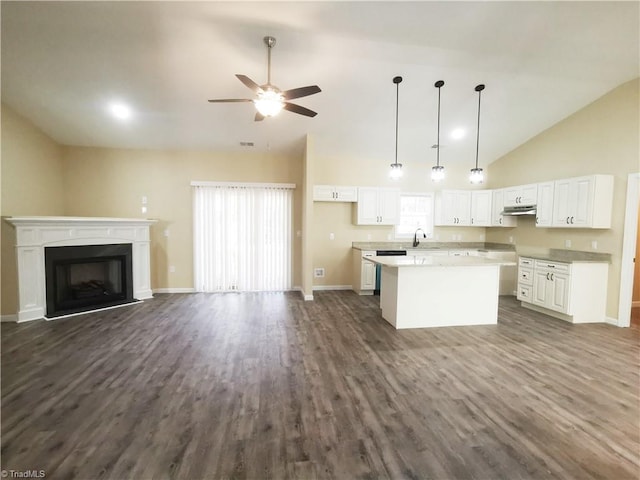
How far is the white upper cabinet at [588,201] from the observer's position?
420 centimetres

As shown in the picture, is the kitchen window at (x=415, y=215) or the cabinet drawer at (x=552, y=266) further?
the kitchen window at (x=415, y=215)

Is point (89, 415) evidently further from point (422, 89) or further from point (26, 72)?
point (422, 89)

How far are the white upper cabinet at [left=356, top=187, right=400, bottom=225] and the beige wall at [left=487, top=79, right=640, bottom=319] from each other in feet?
8.53

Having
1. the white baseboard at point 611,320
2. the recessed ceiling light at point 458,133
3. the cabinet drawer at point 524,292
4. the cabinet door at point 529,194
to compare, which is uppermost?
the recessed ceiling light at point 458,133

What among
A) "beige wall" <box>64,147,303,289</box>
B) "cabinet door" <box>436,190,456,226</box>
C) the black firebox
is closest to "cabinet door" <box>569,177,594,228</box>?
"cabinet door" <box>436,190,456,226</box>

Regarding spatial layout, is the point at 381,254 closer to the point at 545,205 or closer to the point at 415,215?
the point at 415,215

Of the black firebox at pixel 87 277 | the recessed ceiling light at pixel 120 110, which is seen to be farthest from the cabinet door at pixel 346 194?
the black firebox at pixel 87 277

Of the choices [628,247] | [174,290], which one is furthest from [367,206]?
[174,290]

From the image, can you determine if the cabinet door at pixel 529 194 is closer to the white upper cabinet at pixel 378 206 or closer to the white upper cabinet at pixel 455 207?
the white upper cabinet at pixel 455 207

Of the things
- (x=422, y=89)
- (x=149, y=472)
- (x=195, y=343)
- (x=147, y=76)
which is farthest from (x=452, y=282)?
(x=147, y=76)

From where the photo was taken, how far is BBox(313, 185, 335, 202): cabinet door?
5914mm

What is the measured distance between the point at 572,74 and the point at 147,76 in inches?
230

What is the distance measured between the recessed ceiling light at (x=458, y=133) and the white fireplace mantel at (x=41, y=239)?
6197 millimetres

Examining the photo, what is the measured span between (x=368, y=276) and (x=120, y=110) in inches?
207
